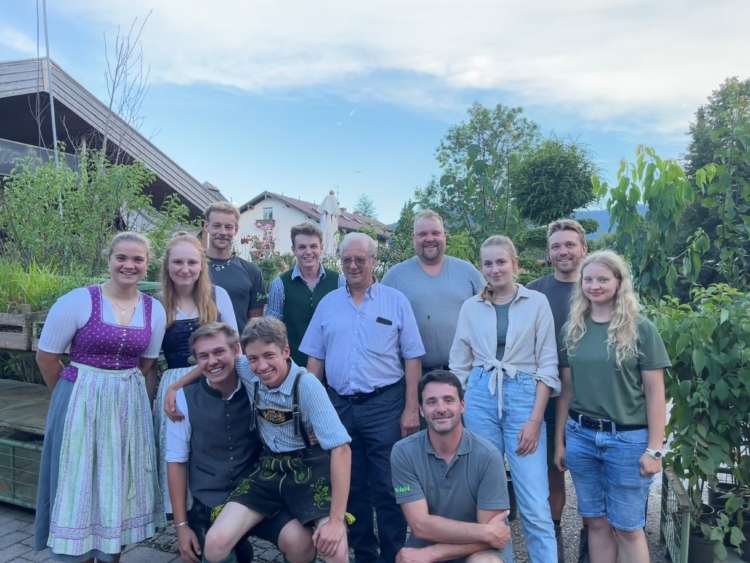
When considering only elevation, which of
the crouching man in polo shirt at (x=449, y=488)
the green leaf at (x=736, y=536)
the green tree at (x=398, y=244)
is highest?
the green tree at (x=398, y=244)

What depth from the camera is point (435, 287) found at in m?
3.47

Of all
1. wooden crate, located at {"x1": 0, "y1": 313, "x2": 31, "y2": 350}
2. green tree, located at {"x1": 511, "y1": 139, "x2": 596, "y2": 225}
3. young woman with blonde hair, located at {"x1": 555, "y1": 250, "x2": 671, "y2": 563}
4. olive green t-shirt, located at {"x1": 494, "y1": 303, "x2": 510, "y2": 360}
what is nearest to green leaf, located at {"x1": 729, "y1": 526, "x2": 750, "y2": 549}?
young woman with blonde hair, located at {"x1": 555, "y1": 250, "x2": 671, "y2": 563}

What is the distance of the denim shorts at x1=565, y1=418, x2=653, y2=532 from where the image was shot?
8.73 ft

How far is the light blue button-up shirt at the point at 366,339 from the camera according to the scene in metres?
3.16

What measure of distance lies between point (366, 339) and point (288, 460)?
779mm

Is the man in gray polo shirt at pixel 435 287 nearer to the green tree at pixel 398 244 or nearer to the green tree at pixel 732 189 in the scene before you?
the green tree at pixel 732 189

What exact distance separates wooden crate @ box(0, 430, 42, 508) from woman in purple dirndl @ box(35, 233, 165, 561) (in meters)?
1.15

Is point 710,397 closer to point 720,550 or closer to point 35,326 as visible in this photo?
point 720,550

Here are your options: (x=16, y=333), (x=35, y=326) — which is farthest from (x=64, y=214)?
(x=35, y=326)

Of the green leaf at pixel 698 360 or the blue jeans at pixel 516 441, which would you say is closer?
the blue jeans at pixel 516 441

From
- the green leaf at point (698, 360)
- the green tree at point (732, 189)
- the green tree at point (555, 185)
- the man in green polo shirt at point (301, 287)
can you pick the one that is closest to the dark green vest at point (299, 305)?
the man in green polo shirt at point (301, 287)

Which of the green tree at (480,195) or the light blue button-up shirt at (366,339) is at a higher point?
the green tree at (480,195)

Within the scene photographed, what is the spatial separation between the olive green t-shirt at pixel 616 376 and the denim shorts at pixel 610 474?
100 mm

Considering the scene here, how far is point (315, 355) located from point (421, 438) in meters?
0.92
